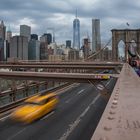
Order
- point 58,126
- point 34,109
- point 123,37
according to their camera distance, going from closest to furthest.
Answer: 1. point 58,126
2. point 34,109
3. point 123,37

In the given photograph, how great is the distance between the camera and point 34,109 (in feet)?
88.4

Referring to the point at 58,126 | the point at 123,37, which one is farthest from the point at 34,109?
the point at 123,37

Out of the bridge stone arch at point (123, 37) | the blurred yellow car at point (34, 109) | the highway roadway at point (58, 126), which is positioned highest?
the bridge stone arch at point (123, 37)

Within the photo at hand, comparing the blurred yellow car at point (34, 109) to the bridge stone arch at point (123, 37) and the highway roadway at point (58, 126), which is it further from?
the bridge stone arch at point (123, 37)

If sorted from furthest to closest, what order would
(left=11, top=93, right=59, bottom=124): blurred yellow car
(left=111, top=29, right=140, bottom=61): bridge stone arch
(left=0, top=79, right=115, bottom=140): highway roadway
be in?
(left=111, top=29, right=140, bottom=61): bridge stone arch < (left=11, top=93, right=59, bottom=124): blurred yellow car < (left=0, top=79, right=115, bottom=140): highway roadway

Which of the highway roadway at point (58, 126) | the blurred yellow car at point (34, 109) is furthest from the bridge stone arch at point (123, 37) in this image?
the blurred yellow car at point (34, 109)

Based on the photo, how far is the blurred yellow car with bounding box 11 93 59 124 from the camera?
25703mm

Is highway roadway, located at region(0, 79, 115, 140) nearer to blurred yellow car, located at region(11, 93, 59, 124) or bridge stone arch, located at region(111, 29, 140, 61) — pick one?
blurred yellow car, located at region(11, 93, 59, 124)

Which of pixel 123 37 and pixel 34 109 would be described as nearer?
pixel 34 109

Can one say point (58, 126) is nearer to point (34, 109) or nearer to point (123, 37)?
point (34, 109)

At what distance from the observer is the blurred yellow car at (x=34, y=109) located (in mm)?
25703

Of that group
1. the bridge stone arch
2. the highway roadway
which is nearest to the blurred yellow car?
the highway roadway

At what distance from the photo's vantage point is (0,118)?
2684cm

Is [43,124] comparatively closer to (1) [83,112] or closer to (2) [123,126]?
(1) [83,112]
